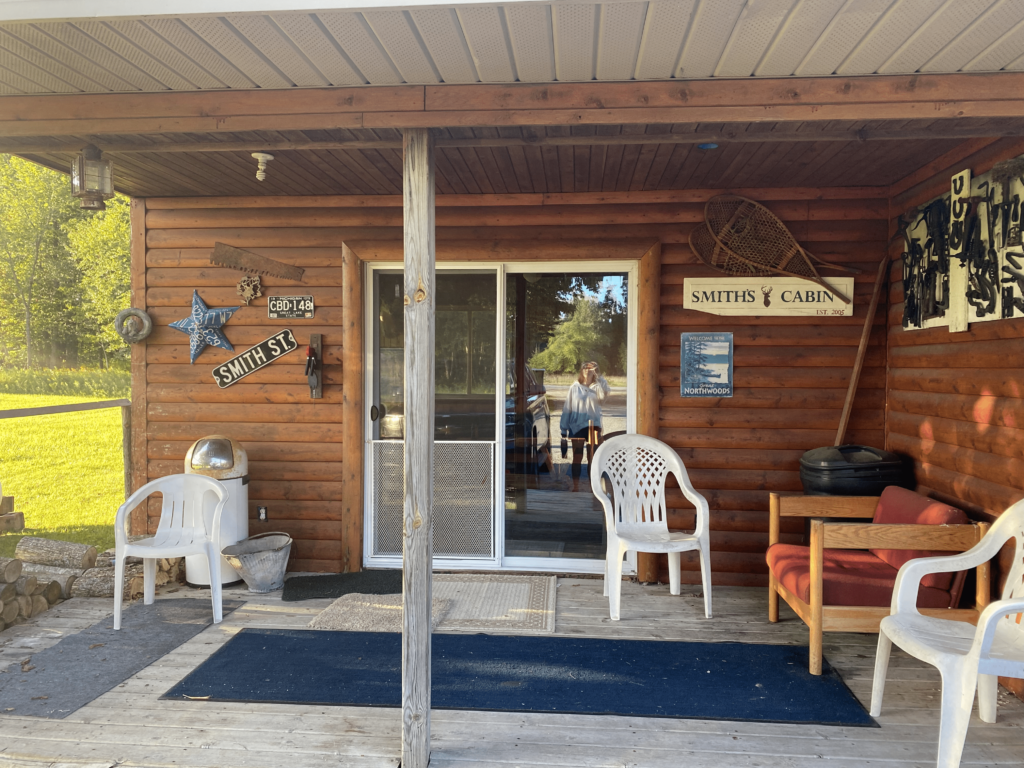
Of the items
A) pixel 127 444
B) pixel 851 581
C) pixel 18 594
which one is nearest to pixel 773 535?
pixel 851 581

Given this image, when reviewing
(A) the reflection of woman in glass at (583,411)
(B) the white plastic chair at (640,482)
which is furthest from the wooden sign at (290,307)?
(B) the white plastic chair at (640,482)

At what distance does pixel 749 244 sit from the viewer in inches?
167

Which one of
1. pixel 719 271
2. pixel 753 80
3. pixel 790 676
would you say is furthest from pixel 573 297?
pixel 790 676

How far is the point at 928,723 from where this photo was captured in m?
2.62

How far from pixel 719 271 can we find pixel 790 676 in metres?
2.34

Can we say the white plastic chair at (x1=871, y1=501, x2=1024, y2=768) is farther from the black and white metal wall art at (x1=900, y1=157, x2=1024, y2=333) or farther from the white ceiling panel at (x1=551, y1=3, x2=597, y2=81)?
the white ceiling panel at (x1=551, y1=3, x2=597, y2=81)

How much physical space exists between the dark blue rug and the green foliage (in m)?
16.2

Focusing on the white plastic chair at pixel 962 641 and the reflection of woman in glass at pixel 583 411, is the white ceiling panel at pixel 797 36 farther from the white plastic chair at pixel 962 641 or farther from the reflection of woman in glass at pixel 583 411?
the reflection of woman in glass at pixel 583 411

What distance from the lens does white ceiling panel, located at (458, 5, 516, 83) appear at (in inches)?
77.7

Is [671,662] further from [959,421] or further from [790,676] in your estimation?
[959,421]

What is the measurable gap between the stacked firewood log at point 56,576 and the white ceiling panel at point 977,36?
451cm

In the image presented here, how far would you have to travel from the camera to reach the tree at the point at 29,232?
16812 mm

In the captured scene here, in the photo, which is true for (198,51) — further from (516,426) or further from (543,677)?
(516,426)

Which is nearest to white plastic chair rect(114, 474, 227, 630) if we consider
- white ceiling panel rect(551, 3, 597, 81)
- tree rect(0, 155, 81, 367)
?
white ceiling panel rect(551, 3, 597, 81)
